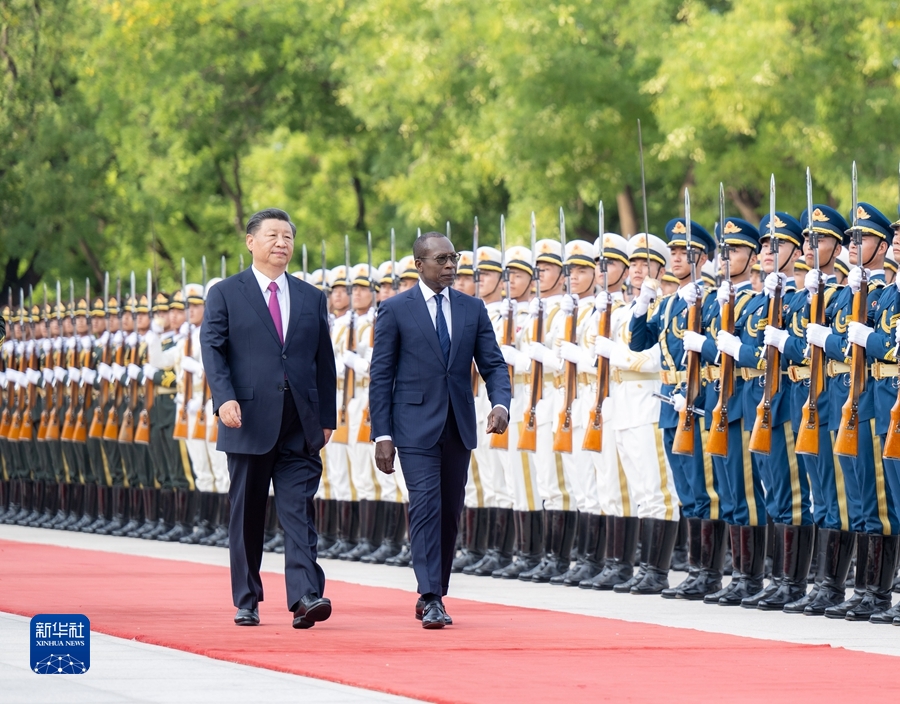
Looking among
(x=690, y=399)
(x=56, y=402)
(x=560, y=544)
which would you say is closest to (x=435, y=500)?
(x=690, y=399)

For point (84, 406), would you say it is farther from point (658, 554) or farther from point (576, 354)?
point (658, 554)

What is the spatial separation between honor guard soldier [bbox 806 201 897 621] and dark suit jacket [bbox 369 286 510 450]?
166cm

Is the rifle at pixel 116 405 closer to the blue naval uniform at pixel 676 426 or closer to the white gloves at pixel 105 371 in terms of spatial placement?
the white gloves at pixel 105 371

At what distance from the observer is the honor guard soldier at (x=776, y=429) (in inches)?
412

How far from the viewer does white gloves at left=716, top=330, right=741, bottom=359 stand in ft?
34.9

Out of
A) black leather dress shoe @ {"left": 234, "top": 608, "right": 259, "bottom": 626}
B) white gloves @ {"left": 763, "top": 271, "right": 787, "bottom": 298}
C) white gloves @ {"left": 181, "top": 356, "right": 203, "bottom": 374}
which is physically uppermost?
white gloves @ {"left": 763, "top": 271, "right": 787, "bottom": 298}

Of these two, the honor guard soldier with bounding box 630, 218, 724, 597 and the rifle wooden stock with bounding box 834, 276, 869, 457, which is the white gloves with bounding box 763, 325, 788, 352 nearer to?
the rifle wooden stock with bounding box 834, 276, 869, 457

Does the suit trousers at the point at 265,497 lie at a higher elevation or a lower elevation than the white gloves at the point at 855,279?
lower

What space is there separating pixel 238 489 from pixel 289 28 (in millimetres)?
22011

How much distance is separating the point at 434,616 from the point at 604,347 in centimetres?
314

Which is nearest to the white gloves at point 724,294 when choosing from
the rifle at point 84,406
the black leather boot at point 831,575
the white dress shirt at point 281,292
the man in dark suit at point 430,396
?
the black leather boot at point 831,575

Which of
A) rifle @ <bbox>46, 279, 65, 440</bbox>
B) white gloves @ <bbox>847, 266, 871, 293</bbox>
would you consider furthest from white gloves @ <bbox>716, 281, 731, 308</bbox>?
rifle @ <bbox>46, 279, 65, 440</bbox>

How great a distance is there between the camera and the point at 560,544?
12750 millimetres

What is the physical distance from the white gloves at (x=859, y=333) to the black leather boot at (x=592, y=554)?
3.01 m
